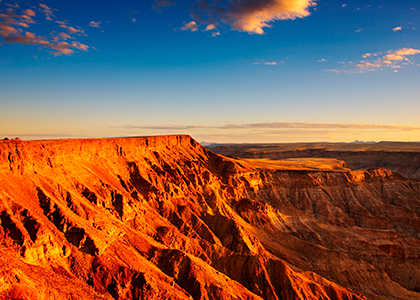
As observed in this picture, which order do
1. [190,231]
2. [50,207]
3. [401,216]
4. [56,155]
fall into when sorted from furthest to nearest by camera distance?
[401,216] → [190,231] → [56,155] → [50,207]

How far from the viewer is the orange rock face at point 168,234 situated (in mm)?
29359

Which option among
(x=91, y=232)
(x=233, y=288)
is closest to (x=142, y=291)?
(x=91, y=232)

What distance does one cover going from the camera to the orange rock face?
29.4 metres

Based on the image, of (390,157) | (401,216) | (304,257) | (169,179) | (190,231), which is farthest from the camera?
(390,157)

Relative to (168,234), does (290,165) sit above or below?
above

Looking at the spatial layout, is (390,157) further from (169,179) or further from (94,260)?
(94,260)

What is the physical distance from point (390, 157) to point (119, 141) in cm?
17368

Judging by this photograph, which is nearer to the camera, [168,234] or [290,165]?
[168,234]

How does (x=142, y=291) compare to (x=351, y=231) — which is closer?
(x=142, y=291)

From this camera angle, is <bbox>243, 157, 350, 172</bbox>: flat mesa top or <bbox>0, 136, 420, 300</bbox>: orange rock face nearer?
<bbox>0, 136, 420, 300</bbox>: orange rock face

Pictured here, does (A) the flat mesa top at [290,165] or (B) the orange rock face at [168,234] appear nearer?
(B) the orange rock face at [168,234]

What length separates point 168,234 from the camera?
149ft

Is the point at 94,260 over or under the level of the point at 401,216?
over

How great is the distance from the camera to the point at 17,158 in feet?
122
